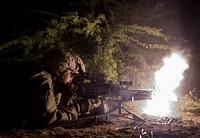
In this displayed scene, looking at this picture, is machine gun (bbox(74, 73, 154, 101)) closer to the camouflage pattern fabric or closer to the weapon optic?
the weapon optic

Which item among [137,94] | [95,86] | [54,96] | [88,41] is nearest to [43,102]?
[54,96]

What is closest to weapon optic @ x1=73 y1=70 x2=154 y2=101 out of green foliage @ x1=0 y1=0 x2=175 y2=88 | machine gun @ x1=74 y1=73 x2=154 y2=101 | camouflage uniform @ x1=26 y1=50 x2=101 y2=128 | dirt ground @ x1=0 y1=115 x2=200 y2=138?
machine gun @ x1=74 y1=73 x2=154 y2=101

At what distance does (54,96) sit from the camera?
644 cm

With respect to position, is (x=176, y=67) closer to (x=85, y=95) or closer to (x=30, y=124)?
(x=85, y=95)

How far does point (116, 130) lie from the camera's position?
238 inches

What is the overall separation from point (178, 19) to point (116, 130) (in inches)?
376

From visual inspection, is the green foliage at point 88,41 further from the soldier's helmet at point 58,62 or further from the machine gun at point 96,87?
the machine gun at point 96,87

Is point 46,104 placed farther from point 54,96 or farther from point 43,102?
point 54,96

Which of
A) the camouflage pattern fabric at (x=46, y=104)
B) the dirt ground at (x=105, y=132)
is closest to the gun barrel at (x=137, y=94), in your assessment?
the dirt ground at (x=105, y=132)

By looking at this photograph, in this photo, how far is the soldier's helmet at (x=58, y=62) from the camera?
651 centimetres

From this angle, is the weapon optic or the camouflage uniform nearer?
the camouflage uniform

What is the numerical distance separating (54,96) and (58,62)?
75 centimetres

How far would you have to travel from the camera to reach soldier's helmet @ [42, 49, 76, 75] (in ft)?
21.4

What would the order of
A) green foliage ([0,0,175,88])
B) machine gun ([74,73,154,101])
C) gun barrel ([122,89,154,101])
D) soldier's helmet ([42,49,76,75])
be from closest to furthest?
1. soldier's helmet ([42,49,76,75])
2. machine gun ([74,73,154,101])
3. gun barrel ([122,89,154,101])
4. green foliage ([0,0,175,88])
